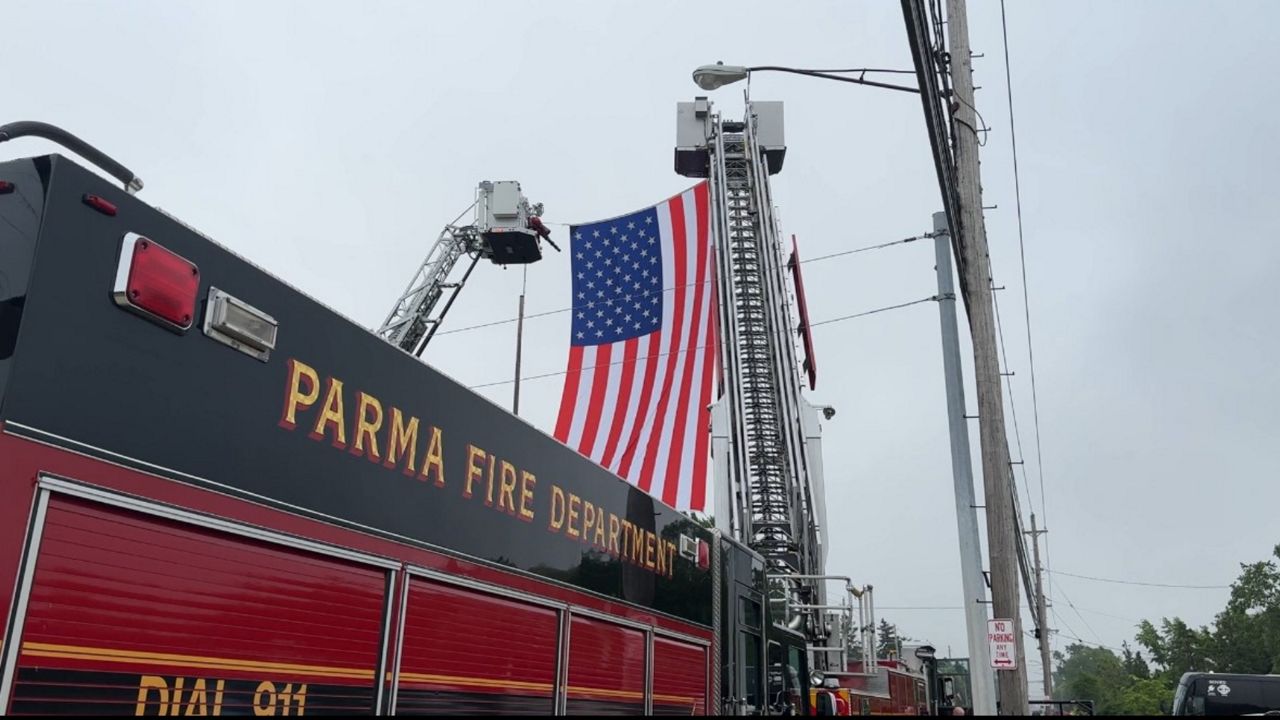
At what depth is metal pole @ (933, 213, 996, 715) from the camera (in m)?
11.4

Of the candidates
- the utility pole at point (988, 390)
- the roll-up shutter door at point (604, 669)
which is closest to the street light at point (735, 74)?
the utility pole at point (988, 390)

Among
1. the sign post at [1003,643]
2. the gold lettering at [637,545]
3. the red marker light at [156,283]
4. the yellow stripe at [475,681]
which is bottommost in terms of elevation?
the yellow stripe at [475,681]

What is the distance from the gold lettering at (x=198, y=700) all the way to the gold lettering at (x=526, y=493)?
7.14 feet

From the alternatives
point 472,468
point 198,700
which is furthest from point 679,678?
point 198,700

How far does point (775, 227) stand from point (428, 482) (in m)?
16.9

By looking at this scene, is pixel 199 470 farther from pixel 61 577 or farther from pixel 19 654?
pixel 19 654

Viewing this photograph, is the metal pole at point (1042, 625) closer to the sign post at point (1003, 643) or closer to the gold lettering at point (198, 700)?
the sign post at point (1003, 643)

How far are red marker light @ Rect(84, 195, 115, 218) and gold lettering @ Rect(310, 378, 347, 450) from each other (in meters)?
1.10

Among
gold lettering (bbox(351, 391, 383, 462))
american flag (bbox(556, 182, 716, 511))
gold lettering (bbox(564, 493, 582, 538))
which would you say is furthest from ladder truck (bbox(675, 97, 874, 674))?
gold lettering (bbox(351, 391, 383, 462))

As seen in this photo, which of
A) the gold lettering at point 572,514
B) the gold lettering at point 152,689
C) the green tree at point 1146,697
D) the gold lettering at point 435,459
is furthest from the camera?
the green tree at point 1146,697

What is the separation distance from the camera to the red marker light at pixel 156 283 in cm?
315

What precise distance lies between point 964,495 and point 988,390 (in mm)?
1720

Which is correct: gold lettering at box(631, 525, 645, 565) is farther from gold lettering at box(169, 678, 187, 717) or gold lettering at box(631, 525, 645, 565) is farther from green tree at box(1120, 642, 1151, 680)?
green tree at box(1120, 642, 1151, 680)

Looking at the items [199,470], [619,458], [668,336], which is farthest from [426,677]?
[668,336]
